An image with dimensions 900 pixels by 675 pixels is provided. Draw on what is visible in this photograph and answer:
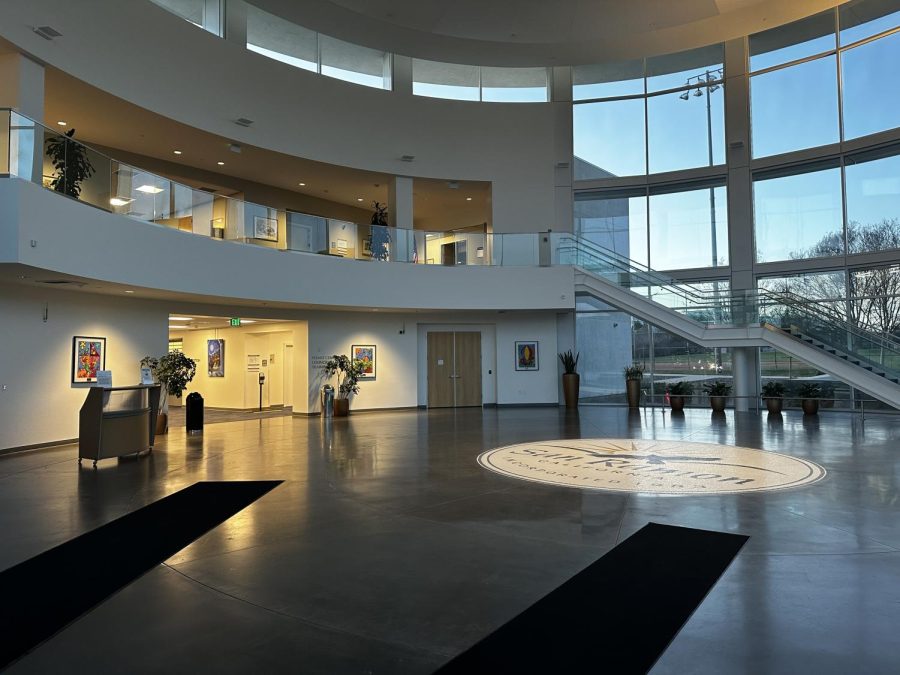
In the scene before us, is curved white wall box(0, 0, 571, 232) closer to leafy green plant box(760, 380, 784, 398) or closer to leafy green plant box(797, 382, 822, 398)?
leafy green plant box(760, 380, 784, 398)

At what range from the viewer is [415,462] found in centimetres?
970

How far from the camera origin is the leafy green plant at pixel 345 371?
18.0 meters

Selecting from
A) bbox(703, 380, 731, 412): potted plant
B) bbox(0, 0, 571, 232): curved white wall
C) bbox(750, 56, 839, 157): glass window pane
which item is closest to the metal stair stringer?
bbox(703, 380, 731, 412): potted plant

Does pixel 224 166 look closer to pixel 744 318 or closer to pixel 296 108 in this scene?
pixel 296 108

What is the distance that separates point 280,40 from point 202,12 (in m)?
2.41

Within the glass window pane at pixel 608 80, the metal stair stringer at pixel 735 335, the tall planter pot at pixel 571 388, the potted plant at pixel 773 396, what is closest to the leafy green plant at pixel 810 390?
the potted plant at pixel 773 396

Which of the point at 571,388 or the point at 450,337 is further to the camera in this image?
the point at 450,337

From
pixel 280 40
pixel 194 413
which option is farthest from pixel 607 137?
pixel 194 413

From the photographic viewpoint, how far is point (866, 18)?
16.8m

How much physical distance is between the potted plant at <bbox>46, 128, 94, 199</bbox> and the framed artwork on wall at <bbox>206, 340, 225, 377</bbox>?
10.8m

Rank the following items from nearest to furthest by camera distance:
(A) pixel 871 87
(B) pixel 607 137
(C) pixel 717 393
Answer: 1. (A) pixel 871 87
2. (C) pixel 717 393
3. (B) pixel 607 137

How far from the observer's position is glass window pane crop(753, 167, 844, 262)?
17.3 m

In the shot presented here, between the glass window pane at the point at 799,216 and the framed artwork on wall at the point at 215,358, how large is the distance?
1727 cm

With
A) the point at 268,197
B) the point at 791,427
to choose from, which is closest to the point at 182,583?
the point at 791,427
